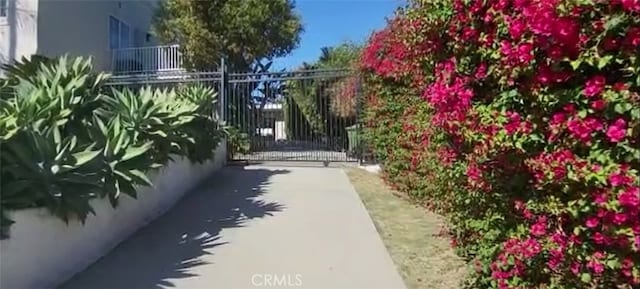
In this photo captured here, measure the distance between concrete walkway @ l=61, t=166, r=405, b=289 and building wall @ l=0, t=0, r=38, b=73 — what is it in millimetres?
11545

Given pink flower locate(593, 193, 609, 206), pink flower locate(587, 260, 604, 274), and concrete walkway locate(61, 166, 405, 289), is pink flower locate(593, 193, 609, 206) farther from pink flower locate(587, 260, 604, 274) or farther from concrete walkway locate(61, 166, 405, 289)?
concrete walkway locate(61, 166, 405, 289)

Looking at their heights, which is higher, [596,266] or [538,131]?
[538,131]

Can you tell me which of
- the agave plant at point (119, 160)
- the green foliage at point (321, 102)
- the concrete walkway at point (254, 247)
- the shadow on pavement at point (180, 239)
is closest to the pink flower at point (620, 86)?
the concrete walkway at point (254, 247)

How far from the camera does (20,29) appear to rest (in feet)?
58.6

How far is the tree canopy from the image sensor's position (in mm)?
18594

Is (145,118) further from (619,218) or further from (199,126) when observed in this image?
(619,218)

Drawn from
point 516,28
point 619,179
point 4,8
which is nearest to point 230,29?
point 4,8

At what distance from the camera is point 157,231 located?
23.1 ft

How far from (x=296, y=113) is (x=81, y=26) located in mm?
8907

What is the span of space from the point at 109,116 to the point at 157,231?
1640 millimetres

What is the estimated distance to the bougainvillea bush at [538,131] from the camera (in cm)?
326

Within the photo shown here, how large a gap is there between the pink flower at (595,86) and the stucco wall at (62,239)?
14.8ft

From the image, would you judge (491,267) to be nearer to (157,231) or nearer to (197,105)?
(157,231)

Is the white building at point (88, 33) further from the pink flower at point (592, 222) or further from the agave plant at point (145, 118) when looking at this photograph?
the pink flower at point (592, 222)
